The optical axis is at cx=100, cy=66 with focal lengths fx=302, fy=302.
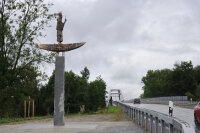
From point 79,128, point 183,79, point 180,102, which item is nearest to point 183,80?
point 183,79

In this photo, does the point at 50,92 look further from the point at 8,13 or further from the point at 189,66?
the point at 189,66

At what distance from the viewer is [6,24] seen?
30484mm

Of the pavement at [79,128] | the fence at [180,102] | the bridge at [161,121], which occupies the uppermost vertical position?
the bridge at [161,121]

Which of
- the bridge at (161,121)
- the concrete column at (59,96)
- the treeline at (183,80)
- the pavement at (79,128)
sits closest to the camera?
the bridge at (161,121)

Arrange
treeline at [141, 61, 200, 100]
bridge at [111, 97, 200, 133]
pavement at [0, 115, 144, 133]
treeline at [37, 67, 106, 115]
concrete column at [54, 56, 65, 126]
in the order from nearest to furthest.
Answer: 1. bridge at [111, 97, 200, 133]
2. pavement at [0, 115, 144, 133]
3. concrete column at [54, 56, 65, 126]
4. treeline at [37, 67, 106, 115]
5. treeline at [141, 61, 200, 100]

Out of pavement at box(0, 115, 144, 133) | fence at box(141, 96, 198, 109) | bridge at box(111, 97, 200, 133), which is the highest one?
bridge at box(111, 97, 200, 133)

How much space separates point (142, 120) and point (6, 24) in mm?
20134

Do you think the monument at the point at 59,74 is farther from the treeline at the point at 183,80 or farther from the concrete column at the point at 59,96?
the treeline at the point at 183,80

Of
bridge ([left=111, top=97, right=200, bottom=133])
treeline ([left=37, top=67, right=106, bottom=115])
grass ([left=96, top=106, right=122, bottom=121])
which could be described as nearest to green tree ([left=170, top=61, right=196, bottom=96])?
grass ([left=96, top=106, right=122, bottom=121])

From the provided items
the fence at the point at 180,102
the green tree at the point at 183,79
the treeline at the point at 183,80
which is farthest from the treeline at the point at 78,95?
the green tree at the point at 183,79

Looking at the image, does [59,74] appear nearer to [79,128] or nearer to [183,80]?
[79,128]

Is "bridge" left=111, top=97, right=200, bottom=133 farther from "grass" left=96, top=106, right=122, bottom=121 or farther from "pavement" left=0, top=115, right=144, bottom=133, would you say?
"grass" left=96, top=106, right=122, bottom=121

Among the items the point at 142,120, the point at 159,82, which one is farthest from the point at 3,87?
the point at 159,82

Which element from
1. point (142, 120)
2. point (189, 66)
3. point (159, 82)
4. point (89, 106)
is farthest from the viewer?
Result: point (159, 82)
